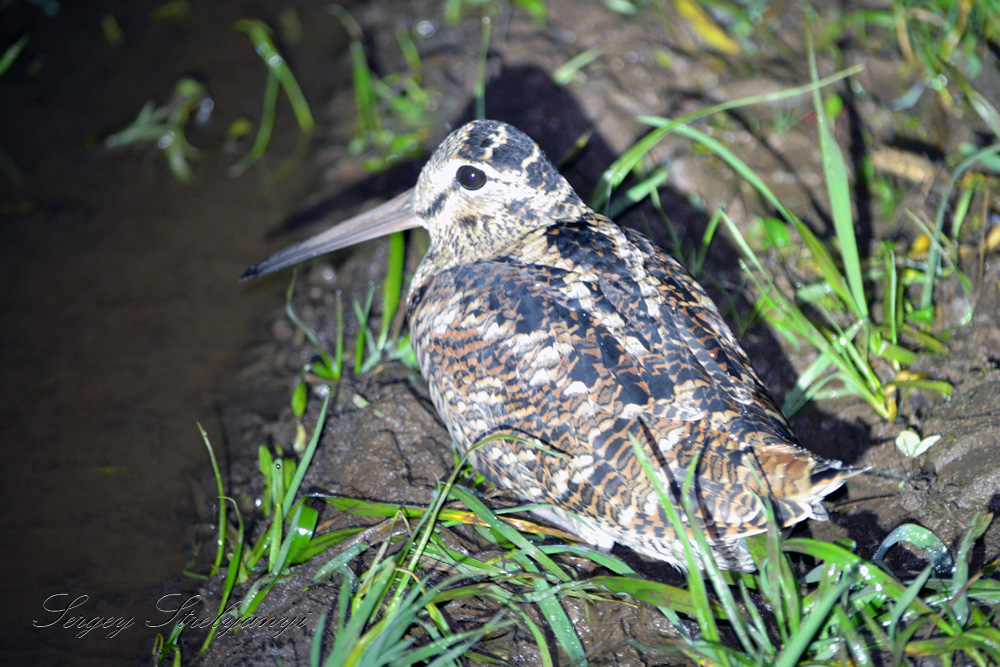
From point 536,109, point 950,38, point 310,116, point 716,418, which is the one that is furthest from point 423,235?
point 950,38

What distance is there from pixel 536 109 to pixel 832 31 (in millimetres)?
2090

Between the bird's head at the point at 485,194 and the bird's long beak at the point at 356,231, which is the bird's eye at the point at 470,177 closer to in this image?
the bird's head at the point at 485,194

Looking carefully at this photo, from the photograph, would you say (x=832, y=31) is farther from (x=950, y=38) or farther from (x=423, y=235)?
(x=423, y=235)

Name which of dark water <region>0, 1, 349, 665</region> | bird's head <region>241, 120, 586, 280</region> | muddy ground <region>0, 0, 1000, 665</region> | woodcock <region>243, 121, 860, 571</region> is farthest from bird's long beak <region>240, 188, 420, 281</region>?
dark water <region>0, 1, 349, 665</region>

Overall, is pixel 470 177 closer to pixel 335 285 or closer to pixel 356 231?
pixel 356 231

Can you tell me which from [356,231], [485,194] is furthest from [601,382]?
[356,231]

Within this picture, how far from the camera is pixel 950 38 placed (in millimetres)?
4496

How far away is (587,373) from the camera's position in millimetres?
2508

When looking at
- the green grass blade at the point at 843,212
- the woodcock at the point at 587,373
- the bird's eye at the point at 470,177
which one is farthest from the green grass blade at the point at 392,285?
the green grass blade at the point at 843,212

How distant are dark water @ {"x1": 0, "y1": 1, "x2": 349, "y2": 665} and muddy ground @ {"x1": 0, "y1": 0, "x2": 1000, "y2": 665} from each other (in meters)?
0.01

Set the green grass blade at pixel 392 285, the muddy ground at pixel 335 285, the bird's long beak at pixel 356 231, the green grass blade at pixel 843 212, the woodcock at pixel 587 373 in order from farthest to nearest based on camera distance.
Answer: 1. the green grass blade at pixel 392 285
2. the bird's long beak at pixel 356 231
3. the green grass blade at pixel 843 212
4. the muddy ground at pixel 335 285
5. the woodcock at pixel 587 373

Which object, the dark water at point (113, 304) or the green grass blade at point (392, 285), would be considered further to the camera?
the green grass blade at point (392, 285)

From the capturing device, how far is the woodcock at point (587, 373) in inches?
95.3

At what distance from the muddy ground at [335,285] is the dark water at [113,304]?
0.6 inches
